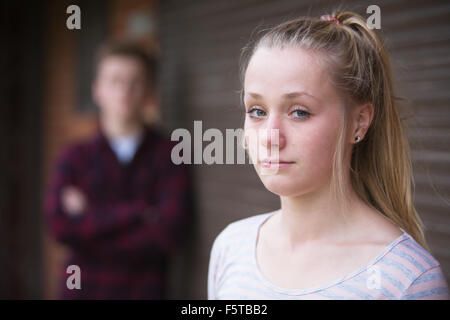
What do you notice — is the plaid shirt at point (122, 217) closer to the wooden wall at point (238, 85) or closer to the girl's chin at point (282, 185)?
the wooden wall at point (238, 85)

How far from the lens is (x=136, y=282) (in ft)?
10.1

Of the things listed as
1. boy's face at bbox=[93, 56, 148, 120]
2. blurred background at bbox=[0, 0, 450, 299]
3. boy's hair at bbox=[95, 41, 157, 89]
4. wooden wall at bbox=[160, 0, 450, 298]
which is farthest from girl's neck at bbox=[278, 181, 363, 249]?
boy's hair at bbox=[95, 41, 157, 89]

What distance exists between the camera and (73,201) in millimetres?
3154

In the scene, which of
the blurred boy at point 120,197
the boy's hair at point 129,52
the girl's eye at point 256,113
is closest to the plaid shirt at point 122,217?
the blurred boy at point 120,197

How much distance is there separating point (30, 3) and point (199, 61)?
313cm

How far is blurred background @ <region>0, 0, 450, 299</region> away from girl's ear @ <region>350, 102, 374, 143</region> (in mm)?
284

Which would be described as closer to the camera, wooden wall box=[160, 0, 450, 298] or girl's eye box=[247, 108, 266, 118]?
girl's eye box=[247, 108, 266, 118]

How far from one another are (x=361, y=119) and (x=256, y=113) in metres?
0.27

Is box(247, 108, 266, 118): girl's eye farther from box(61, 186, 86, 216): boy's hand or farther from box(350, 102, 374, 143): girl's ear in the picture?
box(61, 186, 86, 216): boy's hand

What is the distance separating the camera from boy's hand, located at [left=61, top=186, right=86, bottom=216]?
123 inches

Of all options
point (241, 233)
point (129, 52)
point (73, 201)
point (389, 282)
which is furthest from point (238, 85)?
point (389, 282)

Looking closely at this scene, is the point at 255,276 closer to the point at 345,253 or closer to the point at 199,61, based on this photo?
the point at 345,253

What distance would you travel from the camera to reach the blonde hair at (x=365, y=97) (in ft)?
3.78
